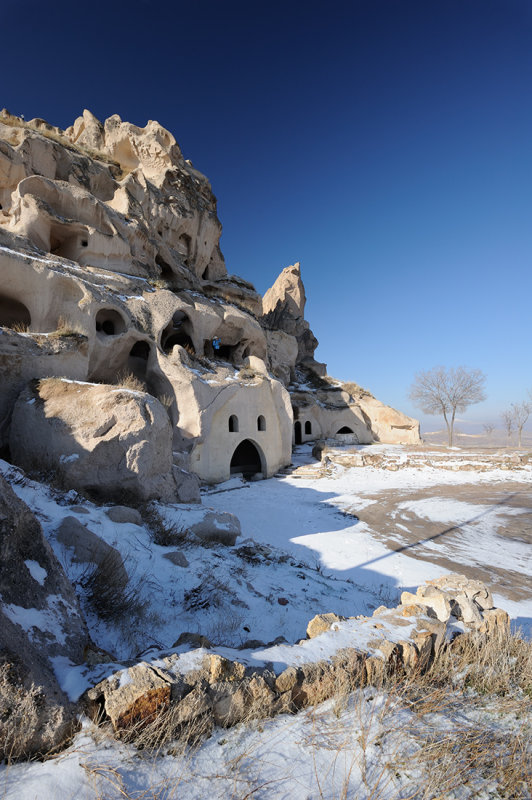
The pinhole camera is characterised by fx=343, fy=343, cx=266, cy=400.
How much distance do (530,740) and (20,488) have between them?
554 cm

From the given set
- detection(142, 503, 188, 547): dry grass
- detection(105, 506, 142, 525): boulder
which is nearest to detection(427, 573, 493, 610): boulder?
detection(142, 503, 188, 547): dry grass

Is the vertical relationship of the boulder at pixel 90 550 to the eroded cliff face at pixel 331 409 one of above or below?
below

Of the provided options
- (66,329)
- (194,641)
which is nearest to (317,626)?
(194,641)

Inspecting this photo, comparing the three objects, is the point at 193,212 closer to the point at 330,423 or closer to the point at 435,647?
the point at 330,423

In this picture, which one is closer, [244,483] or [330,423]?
[244,483]

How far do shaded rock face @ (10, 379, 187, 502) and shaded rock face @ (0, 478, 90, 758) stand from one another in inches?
164

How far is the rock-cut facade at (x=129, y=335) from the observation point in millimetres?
7215

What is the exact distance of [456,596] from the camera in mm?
3865

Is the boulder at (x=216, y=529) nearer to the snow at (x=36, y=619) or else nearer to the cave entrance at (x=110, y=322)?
the snow at (x=36, y=619)

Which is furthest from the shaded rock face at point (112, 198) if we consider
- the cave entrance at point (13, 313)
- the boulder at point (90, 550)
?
the boulder at point (90, 550)

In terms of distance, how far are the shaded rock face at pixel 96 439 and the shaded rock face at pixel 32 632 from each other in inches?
164

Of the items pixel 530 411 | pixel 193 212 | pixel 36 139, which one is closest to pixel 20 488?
pixel 36 139

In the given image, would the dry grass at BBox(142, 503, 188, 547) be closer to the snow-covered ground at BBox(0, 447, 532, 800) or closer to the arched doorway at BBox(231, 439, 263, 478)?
the snow-covered ground at BBox(0, 447, 532, 800)

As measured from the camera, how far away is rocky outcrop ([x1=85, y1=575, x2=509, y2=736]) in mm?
1812
